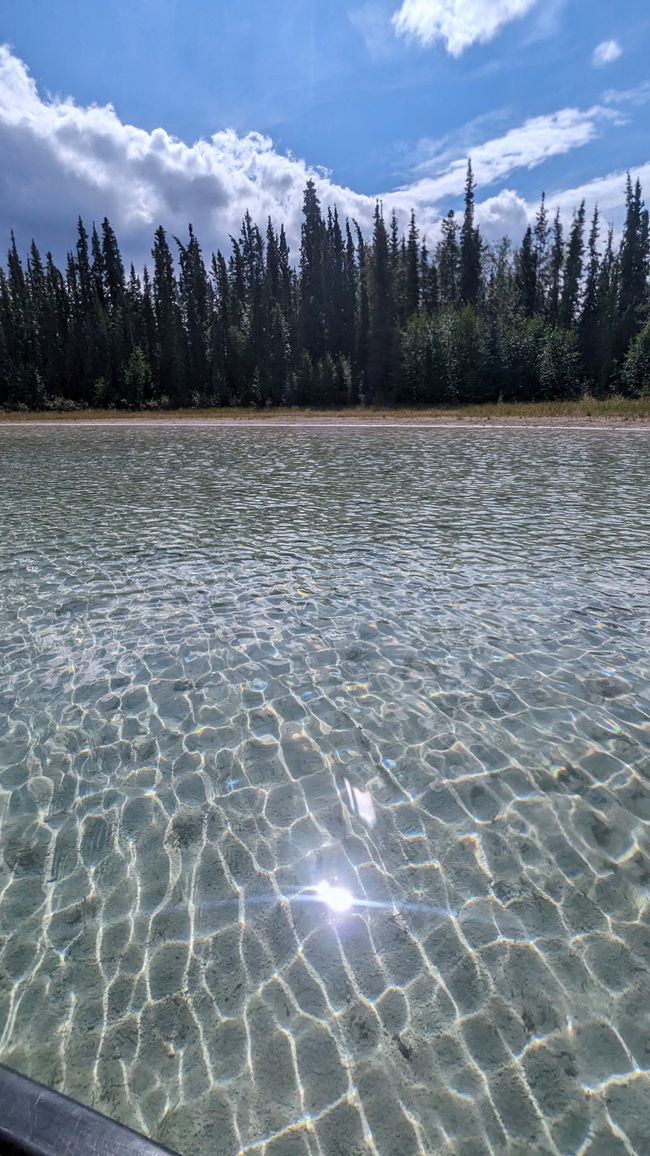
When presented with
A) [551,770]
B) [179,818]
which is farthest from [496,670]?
[179,818]

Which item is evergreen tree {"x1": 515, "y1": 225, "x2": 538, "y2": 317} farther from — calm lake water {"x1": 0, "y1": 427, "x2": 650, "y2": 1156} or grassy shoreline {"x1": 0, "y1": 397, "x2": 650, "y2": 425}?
calm lake water {"x1": 0, "y1": 427, "x2": 650, "y2": 1156}

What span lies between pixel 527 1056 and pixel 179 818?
2.03 metres

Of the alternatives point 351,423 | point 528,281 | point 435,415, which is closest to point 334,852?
point 351,423

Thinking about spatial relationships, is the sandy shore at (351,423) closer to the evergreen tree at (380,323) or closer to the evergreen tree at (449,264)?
the evergreen tree at (380,323)

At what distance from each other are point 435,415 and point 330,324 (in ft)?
69.3

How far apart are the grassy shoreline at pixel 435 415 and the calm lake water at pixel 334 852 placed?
2003 centimetres

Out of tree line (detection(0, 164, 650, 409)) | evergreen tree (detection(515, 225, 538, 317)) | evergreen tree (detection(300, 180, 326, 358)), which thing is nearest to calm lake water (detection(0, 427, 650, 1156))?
tree line (detection(0, 164, 650, 409))

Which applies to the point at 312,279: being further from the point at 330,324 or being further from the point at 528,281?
the point at 528,281

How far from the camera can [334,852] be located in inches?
121

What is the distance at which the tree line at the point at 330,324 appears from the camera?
35.0 metres

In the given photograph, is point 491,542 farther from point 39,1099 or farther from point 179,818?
point 39,1099

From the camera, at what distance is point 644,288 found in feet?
150

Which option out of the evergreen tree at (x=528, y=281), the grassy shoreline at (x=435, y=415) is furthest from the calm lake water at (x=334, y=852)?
the evergreen tree at (x=528, y=281)

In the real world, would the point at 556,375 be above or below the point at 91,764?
above
